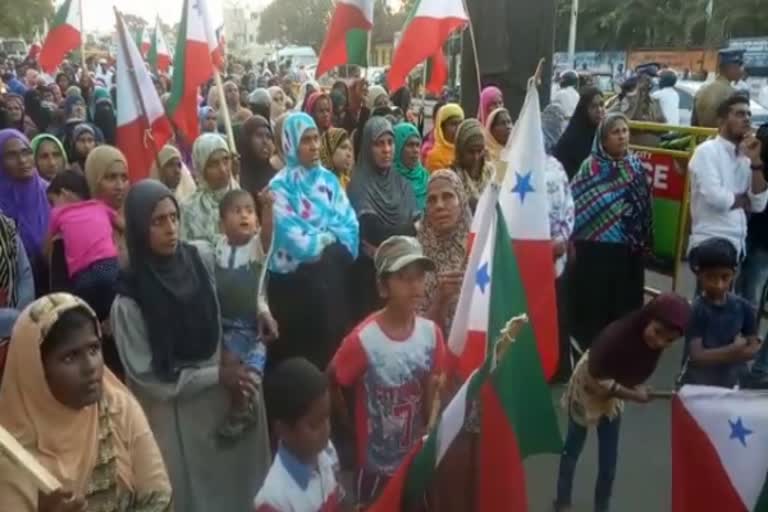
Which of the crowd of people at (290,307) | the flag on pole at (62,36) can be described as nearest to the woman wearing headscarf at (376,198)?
the crowd of people at (290,307)

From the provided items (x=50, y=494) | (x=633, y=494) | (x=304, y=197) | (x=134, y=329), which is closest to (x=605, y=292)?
(x=633, y=494)

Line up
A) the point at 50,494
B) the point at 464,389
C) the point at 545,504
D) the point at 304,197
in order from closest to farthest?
the point at 50,494 → the point at 464,389 → the point at 545,504 → the point at 304,197

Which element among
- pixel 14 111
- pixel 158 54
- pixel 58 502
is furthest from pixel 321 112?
pixel 58 502

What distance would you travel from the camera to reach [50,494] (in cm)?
190

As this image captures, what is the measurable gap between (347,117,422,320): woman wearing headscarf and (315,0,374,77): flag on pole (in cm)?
119

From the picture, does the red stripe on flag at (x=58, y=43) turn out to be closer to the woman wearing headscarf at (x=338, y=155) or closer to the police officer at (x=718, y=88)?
the woman wearing headscarf at (x=338, y=155)

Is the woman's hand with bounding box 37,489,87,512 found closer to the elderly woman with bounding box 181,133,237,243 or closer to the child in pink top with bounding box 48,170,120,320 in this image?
the child in pink top with bounding box 48,170,120,320

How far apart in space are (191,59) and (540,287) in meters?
3.05

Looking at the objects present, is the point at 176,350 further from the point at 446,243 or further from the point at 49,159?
the point at 49,159

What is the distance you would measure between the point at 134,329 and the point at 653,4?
40.7 meters

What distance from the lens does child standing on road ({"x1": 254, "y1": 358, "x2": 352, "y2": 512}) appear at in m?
2.38

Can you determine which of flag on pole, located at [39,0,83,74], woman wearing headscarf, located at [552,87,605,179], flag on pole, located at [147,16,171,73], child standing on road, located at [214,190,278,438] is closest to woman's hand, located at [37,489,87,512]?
child standing on road, located at [214,190,278,438]

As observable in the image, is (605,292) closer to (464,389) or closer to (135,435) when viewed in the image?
(464,389)

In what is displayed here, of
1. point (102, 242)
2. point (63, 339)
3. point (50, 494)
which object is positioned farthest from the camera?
point (102, 242)
